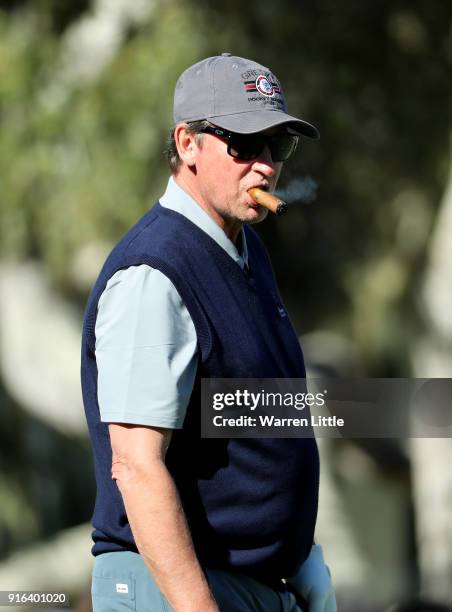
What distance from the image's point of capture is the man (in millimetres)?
1880

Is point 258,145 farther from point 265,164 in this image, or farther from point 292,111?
point 292,111

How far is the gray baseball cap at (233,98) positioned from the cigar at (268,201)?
11 centimetres

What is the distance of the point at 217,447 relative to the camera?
2.00m

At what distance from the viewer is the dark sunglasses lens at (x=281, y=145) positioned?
7.01ft

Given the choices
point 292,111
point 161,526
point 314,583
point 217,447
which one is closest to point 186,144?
point 217,447

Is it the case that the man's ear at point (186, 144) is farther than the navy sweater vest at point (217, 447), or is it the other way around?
the man's ear at point (186, 144)

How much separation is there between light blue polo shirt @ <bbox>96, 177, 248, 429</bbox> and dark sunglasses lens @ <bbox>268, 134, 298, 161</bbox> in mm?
360

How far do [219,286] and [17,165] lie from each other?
4.94m

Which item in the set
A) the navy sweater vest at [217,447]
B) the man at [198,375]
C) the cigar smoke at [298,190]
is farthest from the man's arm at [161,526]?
the cigar smoke at [298,190]

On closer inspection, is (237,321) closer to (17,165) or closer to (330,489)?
(17,165)

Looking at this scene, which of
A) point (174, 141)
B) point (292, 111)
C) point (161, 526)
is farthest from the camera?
point (292, 111)

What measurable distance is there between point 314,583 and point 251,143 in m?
0.82

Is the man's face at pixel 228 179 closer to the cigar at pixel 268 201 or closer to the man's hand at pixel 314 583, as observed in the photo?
the cigar at pixel 268 201

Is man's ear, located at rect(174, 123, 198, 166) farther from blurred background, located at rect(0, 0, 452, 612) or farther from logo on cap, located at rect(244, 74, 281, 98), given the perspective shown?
blurred background, located at rect(0, 0, 452, 612)
